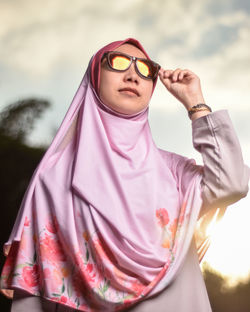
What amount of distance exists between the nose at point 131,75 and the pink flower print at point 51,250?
1.76 ft

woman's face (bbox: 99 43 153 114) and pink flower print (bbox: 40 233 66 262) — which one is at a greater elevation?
woman's face (bbox: 99 43 153 114)

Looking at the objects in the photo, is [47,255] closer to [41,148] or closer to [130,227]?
[130,227]

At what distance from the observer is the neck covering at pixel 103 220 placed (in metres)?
1.12

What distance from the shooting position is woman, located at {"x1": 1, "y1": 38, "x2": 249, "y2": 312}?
1.13 m

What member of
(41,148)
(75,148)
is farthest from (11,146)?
(75,148)

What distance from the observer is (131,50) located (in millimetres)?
1382

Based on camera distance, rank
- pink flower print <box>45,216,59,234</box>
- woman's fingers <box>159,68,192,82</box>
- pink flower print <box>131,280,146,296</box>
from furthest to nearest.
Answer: woman's fingers <box>159,68,192,82</box>, pink flower print <box>45,216,59,234</box>, pink flower print <box>131,280,146,296</box>

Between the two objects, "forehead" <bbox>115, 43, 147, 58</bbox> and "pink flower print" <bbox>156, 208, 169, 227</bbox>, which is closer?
"pink flower print" <bbox>156, 208, 169, 227</bbox>

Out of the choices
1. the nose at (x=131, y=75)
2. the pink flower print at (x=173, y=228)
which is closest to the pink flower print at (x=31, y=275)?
the pink flower print at (x=173, y=228)

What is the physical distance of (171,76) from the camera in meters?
1.37

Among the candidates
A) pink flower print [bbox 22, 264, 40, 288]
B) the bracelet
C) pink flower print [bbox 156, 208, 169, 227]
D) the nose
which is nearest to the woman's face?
the nose

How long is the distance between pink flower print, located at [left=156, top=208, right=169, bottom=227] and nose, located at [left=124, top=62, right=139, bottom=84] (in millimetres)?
410

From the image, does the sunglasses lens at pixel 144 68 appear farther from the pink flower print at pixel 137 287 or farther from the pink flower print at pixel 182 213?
the pink flower print at pixel 137 287

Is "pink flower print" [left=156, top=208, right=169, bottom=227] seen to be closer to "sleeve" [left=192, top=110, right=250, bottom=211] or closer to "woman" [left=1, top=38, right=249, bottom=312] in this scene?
"woman" [left=1, top=38, right=249, bottom=312]
